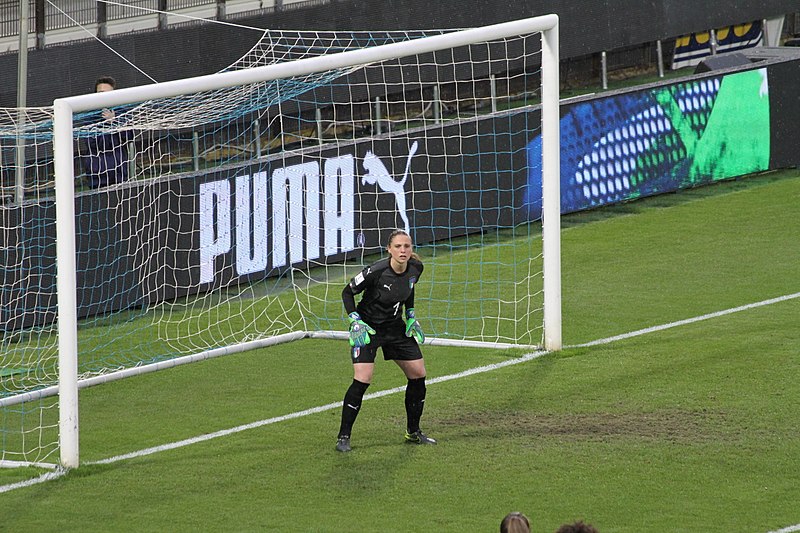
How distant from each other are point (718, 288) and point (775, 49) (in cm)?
832

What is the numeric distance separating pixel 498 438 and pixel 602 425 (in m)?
0.83

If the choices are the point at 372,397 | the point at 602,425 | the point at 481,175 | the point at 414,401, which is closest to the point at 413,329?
the point at 414,401

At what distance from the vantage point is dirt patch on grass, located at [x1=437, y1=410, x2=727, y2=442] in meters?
10.7

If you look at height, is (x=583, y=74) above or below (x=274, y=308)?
above

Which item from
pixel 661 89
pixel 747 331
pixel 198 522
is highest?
pixel 661 89

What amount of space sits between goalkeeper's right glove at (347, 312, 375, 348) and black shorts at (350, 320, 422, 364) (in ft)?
0.46

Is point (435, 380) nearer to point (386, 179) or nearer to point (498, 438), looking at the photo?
point (498, 438)

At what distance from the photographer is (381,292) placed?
10.3m

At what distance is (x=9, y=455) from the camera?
10.9m

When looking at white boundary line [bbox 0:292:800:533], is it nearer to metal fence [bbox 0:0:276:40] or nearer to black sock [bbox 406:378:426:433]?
black sock [bbox 406:378:426:433]

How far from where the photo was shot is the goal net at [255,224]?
43.1 feet

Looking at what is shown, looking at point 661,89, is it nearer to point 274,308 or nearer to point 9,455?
point 274,308

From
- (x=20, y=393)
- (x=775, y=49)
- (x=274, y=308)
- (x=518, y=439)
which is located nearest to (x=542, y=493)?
(x=518, y=439)

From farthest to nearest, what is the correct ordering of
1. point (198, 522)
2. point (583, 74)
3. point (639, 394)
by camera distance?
point (583, 74), point (639, 394), point (198, 522)
